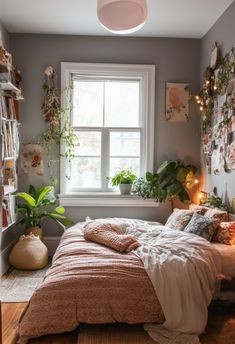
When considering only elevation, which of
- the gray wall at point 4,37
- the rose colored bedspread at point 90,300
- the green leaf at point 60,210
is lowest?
A: the rose colored bedspread at point 90,300

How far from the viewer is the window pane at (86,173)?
178 inches

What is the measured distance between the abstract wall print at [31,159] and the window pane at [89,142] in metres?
0.52

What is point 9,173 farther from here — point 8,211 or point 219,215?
point 219,215

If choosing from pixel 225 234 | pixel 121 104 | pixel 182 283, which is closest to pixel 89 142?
pixel 121 104

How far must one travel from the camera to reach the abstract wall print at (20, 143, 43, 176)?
173 inches

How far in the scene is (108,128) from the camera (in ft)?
14.8

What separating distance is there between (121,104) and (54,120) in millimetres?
889

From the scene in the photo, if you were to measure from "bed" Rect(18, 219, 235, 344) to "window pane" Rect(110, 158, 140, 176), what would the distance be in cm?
211

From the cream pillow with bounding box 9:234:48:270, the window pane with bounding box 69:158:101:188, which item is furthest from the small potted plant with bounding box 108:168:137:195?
the cream pillow with bounding box 9:234:48:270

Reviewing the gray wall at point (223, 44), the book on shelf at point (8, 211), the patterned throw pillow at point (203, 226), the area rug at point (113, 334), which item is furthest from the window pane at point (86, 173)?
the area rug at point (113, 334)

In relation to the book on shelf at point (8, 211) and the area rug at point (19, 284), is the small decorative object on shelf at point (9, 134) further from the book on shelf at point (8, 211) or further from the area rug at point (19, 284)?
the area rug at point (19, 284)

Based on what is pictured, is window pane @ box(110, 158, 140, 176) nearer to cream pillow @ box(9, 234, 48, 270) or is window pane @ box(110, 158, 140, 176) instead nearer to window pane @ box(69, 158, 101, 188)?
window pane @ box(69, 158, 101, 188)

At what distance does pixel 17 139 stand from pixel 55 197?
2.82 feet

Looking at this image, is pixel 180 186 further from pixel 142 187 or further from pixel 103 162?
pixel 103 162
